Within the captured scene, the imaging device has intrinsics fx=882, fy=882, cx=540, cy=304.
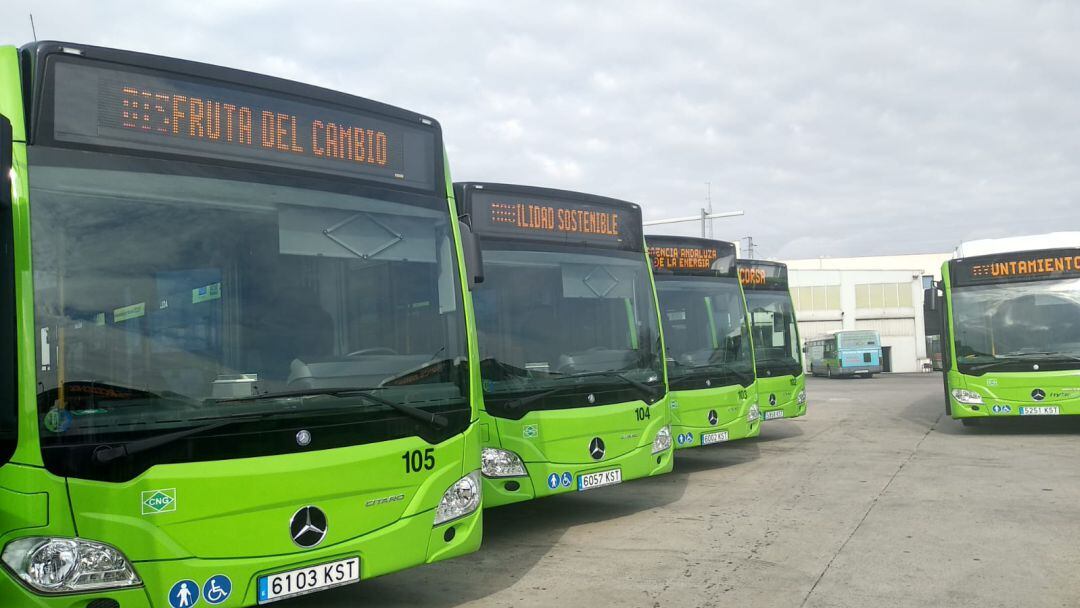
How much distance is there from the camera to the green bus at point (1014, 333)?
1328 centimetres

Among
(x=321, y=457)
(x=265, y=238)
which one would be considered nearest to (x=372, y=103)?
(x=265, y=238)

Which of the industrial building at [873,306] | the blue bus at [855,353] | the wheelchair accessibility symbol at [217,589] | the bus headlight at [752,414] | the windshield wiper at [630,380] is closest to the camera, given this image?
the wheelchair accessibility symbol at [217,589]

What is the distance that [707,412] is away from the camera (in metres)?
10.8

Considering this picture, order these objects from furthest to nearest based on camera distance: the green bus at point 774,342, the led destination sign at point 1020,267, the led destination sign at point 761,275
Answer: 1. the led destination sign at point 761,275
2. the green bus at point 774,342
3. the led destination sign at point 1020,267

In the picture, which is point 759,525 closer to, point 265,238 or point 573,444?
point 573,444

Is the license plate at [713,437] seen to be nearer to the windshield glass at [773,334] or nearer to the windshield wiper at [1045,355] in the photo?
the windshield glass at [773,334]

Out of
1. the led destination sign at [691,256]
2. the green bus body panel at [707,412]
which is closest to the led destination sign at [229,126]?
the green bus body panel at [707,412]

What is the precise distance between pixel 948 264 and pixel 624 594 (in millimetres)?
10894

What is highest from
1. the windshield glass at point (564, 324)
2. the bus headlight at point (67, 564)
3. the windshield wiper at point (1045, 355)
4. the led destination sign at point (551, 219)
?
the led destination sign at point (551, 219)

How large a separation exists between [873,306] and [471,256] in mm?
57204

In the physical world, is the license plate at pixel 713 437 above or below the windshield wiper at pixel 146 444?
below

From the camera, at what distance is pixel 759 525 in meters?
7.72

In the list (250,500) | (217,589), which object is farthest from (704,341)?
(217,589)

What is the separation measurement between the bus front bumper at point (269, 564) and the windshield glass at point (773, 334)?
9766 millimetres
